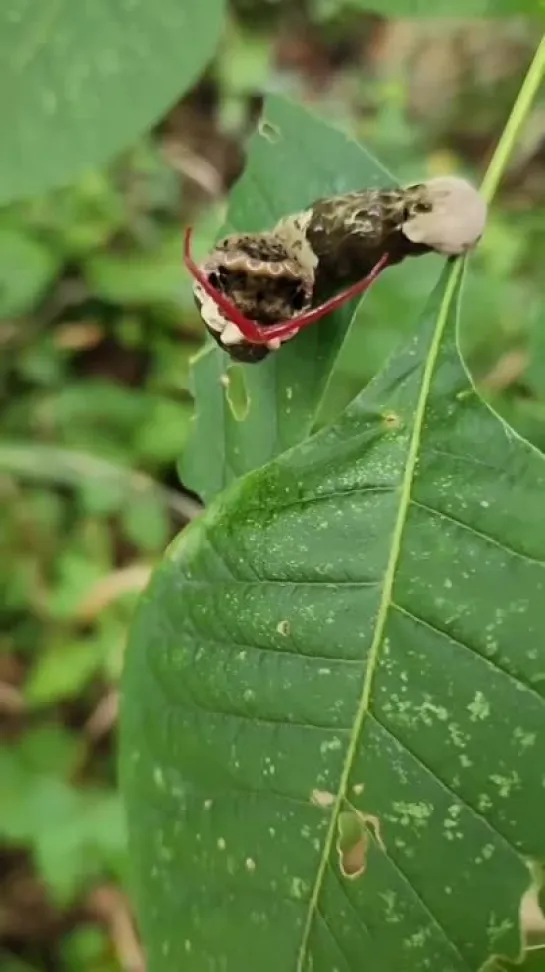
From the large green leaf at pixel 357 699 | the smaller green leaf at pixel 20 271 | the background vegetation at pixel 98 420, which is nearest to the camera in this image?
the large green leaf at pixel 357 699

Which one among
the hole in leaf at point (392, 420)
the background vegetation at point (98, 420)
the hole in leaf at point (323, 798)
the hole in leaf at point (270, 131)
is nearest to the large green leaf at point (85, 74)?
the hole in leaf at point (270, 131)

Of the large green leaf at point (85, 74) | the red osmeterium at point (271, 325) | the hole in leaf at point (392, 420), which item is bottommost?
the hole in leaf at point (392, 420)

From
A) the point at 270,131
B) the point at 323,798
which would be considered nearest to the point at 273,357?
the point at 270,131

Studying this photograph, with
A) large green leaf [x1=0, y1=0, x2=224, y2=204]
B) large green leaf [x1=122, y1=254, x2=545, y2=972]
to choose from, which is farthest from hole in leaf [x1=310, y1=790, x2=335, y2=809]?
large green leaf [x1=0, y1=0, x2=224, y2=204]

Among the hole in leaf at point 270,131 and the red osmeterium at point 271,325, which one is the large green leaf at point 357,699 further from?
the hole in leaf at point 270,131

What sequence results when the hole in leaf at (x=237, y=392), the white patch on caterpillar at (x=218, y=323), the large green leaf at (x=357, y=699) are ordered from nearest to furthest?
the large green leaf at (x=357, y=699)
the white patch on caterpillar at (x=218, y=323)
the hole in leaf at (x=237, y=392)
